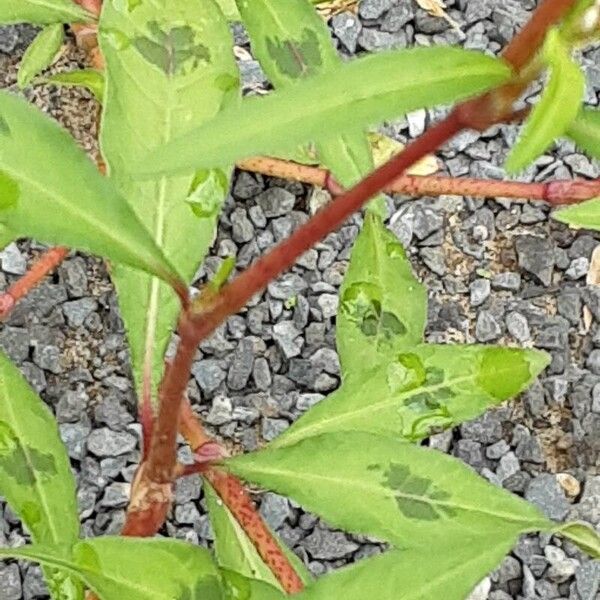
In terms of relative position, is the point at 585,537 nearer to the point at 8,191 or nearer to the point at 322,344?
the point at 8,191

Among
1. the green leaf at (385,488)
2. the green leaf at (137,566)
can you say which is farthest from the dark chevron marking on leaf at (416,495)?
the green leaf at (137,566)

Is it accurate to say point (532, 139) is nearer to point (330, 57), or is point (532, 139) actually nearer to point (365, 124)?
point (365, 124)

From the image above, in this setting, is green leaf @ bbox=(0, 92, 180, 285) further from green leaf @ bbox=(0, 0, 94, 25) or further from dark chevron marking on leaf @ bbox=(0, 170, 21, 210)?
green leaf @ bbox=(0, 0, 94, 25)

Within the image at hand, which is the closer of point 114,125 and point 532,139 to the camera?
point 532,139

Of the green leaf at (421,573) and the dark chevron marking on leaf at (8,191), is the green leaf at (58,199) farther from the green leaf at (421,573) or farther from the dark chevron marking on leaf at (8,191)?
the green leaf at (421,573)

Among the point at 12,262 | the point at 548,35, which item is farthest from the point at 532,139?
the point at 12,262

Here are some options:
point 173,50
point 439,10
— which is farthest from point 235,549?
point 439,10
